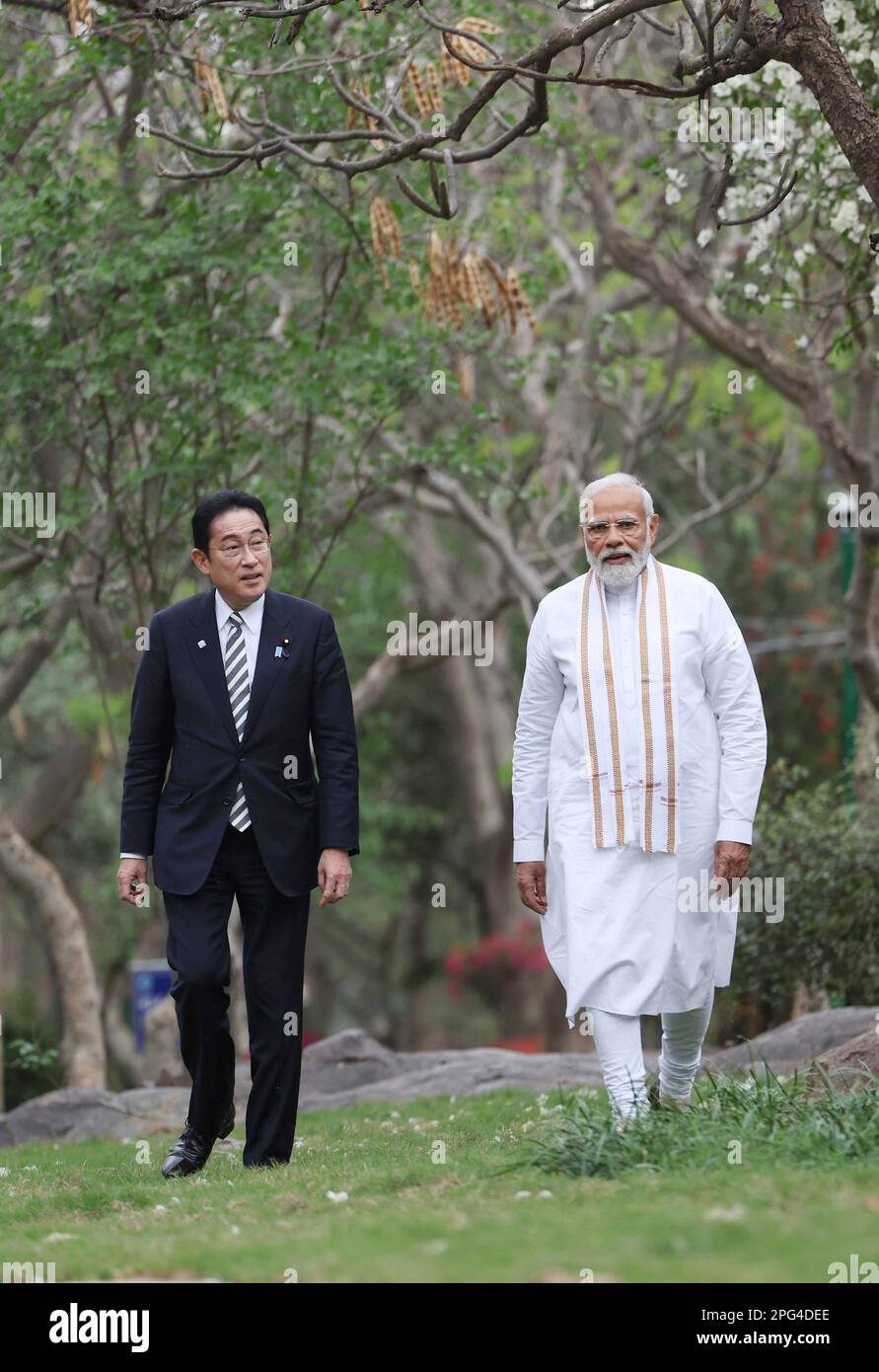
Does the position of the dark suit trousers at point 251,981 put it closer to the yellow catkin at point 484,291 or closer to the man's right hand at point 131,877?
the man's right hand at point 131,877

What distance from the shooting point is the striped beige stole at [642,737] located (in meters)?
6.94

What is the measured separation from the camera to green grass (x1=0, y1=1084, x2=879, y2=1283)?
477 centimetres

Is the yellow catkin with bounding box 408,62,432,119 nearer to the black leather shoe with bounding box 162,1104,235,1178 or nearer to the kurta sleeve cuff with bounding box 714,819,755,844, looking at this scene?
the kurta sleeve cuff with bounding box 714,819,755,844

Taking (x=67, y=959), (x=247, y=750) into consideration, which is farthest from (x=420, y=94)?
(x=67, y=959)

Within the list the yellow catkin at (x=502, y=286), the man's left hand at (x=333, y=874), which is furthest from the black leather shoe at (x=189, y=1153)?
the yellow catkin at (x=502, y=286)

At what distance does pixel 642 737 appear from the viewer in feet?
22.9

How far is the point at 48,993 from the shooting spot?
101 ft

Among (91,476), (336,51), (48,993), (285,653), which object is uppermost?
(336,51)

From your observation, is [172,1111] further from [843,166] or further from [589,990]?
[843,166]

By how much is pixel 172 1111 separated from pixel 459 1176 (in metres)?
5.04

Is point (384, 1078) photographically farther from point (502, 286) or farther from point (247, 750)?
point (247, 750)

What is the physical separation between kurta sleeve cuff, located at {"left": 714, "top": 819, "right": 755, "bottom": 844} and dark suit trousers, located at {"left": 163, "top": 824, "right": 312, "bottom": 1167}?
62.5 inches

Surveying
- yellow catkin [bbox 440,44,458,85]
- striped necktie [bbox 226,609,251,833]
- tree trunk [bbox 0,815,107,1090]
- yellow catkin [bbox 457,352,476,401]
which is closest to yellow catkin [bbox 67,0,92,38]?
yellow catkin [bbox 440,44,458,85]

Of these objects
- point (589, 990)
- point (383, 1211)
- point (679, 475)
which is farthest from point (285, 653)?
point (679, 475)
